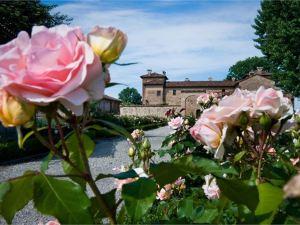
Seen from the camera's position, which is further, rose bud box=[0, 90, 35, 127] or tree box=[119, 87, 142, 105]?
tree box=[119, 87, 142, 105]

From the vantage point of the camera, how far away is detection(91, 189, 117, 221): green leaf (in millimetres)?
690

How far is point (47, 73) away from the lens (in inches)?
22.7

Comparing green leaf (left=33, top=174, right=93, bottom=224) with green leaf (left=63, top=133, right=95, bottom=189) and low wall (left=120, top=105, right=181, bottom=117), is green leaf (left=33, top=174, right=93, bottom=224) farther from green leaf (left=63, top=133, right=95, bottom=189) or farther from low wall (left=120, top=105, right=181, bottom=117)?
low wall (left=120, top=105, right=181, bottom=117)

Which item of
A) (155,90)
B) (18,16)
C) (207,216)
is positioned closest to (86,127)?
(207,216)

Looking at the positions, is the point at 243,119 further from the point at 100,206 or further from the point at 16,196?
the point at 16,196

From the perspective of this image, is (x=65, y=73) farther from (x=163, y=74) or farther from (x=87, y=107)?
(x=163, y=74)

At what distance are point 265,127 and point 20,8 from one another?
1751cm

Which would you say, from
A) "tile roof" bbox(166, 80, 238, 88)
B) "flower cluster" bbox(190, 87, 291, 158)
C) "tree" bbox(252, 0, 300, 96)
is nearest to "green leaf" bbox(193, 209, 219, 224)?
"flower cluster" bbox(190, 87, 291, 158)

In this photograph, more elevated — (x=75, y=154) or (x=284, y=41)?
(x=75, y=154)

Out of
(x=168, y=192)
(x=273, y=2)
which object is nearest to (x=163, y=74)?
(x=273, y=2)

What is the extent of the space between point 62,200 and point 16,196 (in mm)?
115

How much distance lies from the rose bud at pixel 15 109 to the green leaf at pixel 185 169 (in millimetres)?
220

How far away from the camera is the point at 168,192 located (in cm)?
255

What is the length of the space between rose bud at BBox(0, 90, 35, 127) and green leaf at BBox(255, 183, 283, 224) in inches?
13.4
